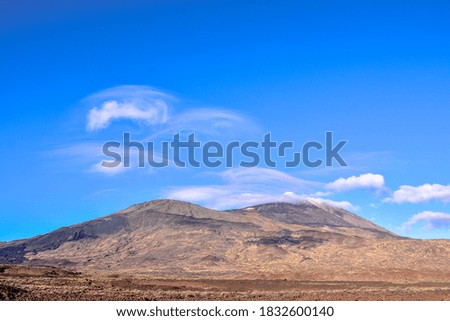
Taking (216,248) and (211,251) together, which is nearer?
(211,251)

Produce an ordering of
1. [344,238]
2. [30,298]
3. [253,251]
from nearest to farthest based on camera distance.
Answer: [30,298]
[253,251]
[344,238]

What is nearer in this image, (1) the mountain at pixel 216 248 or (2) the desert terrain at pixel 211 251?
(2) the desert terrain at pixel 211 251

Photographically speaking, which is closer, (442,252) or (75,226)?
(442,252)

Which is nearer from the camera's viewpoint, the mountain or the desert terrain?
the desert terrain

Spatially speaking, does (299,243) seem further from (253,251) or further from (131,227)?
(131,227)

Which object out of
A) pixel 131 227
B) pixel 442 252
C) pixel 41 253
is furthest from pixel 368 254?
pixel 41 253

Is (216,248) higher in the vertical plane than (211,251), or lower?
higher
